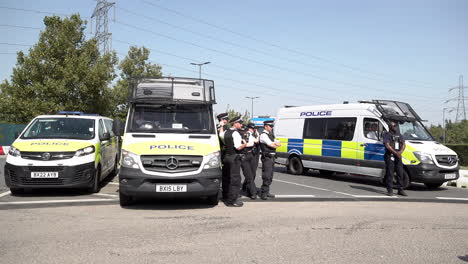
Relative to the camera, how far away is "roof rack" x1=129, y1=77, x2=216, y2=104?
8195 mm

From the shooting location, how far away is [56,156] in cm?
821

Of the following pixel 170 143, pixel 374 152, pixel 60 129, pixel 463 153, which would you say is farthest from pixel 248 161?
pixel 463 153

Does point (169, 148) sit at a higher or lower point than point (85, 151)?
higher

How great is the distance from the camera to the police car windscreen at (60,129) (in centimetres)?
902

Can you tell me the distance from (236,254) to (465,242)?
123 inches

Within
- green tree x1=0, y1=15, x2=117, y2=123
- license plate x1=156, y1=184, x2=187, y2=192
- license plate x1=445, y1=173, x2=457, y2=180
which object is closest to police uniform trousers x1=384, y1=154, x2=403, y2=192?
license plate x1=445, y1=173, x2=457, y2=180

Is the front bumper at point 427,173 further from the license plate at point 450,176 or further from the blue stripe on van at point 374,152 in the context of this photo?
the blue stripe on van at point 374,152

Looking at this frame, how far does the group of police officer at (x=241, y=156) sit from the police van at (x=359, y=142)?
Result: 383 cm

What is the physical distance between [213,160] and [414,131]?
6.78m

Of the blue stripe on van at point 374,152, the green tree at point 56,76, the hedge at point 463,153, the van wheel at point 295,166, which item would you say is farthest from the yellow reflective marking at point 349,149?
the green tree at point 56,76

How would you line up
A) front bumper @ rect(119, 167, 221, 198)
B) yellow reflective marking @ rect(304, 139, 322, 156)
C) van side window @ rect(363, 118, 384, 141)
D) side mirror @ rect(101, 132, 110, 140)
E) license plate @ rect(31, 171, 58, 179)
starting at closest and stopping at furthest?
front bumper @ rect(119, 167, 221, 198) → license plate @ rect(31, 171, 58, 179) → side mirror @ rect(101, 132, 110, 140) → van side window @ rect(363, 118, 384, 141) → yellow reflective marking @ rect(304, 139, 322, 156)

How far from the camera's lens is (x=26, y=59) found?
25.6m

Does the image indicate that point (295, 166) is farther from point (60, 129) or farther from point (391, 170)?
point (60, 129)

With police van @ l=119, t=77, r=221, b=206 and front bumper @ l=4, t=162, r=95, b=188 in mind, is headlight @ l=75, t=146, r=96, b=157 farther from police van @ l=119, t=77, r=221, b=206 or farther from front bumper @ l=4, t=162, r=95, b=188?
police van @ l=119, t=77, r=221, b=206
